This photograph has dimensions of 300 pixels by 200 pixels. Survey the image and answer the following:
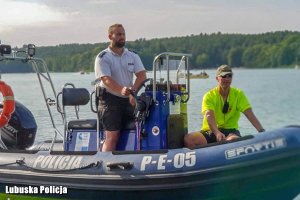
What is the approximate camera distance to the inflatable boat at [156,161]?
5.27 m

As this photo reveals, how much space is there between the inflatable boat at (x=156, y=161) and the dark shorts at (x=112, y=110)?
4.7 inches

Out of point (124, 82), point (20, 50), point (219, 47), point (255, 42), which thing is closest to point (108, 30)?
point (124, 82)

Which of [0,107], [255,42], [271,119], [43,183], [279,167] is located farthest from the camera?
[255,42]

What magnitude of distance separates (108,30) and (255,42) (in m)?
61.6

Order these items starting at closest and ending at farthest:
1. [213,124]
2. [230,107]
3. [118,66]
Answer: [213,124] → [118,66] → [230,107]

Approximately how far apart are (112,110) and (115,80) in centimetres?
28

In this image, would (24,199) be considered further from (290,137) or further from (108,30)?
(290,137)

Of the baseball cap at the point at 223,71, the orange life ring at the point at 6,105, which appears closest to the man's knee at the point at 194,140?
the baseball cap at the point at 223,71

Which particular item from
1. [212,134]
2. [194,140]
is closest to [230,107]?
[212,134]

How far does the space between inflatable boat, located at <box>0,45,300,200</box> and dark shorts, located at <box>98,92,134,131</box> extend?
0.39ft

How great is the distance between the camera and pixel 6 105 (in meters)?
6.46

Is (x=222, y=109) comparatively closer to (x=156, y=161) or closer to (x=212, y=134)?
(x=212, y=134)

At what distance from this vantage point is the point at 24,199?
584 cm

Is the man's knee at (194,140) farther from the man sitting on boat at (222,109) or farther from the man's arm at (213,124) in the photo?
the man's arm at (213,124)
